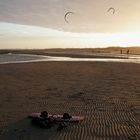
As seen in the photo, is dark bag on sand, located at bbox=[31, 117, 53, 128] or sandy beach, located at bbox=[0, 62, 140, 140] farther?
dark bag on sand, located at bbox=[31, 117, 53, 128]

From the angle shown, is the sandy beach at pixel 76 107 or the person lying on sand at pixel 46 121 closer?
the sandy beach at pixel 76 107

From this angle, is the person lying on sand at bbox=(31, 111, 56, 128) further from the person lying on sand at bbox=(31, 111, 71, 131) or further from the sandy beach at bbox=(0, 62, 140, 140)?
the sandy beach at bbox=(0, 62, 140, 140)

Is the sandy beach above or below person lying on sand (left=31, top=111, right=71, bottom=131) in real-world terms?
below

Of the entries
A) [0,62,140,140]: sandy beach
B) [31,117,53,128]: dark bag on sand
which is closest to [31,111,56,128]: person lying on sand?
[31,117,53,128]: dark bag on sand

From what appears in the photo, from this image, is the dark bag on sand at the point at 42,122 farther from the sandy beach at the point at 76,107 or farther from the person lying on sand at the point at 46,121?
the sandy beach at the point at 76,107

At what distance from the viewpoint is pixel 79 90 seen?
1712 cm

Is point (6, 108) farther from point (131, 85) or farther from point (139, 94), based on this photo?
point (131, 85)

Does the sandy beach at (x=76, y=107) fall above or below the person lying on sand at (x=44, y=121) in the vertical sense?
below

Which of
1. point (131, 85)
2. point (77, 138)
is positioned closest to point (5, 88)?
point (131, 85)

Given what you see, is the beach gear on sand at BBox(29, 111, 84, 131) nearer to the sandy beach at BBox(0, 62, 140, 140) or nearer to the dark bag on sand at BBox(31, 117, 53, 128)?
the dark bag on sand at BBox(31, 117, 53, 128)

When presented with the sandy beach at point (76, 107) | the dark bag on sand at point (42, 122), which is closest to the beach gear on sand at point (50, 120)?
the dark bag on sand at point (42, 122)

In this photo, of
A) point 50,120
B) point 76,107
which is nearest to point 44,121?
point 50,120

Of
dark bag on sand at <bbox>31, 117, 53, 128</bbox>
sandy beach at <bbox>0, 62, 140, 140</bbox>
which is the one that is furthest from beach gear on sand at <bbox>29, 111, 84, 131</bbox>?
sandy beach at <bbox>0, 62, 140, 140</bbox>

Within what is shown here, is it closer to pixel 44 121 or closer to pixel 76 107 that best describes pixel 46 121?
pixel 44 121
